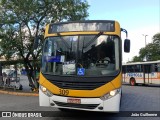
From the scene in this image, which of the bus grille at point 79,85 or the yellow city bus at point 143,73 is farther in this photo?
the yellow city bus at point 143,73

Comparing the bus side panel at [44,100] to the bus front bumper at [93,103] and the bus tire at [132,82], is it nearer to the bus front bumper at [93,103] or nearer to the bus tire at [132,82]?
the bus front bumper at [93,103]

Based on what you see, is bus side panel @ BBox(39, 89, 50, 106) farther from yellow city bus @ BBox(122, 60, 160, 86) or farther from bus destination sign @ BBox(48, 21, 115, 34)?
yellow city bus @ BBox(122, 60, 160, 86)

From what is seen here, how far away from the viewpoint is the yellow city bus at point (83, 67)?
33.0ft

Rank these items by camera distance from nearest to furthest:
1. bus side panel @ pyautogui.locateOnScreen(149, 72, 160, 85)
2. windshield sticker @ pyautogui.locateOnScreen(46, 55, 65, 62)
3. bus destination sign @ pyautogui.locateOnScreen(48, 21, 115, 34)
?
1. windshield sticker @ pyautogui.locateOnScreen(46, 55, 65, 62)
2. bus destination sign @ pyautogui.locateOnScreen(48, 21, 115, 34)
3. bus side panel @ pyautogui.locateOnScreen(149, 72, 160, 85)

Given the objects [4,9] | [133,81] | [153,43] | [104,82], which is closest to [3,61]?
[4,9]

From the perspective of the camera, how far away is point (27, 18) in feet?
68.3

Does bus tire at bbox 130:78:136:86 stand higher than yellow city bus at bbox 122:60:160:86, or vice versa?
yellow city bus at bbox 122:60:160:86

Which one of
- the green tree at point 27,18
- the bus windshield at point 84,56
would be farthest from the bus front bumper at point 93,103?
the green tree at point 27,18

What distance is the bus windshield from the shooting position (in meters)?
10.3

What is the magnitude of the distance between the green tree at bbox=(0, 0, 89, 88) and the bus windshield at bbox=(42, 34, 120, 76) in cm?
954

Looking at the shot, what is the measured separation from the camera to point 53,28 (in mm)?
11336

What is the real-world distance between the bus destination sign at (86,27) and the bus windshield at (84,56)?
0.90ft

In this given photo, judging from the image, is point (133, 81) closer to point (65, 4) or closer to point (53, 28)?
point (65, 4)

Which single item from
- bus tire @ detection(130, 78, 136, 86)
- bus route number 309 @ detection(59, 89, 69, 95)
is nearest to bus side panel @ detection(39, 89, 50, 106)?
bus route number 309 @ detection(59, 89, 69, 95)
